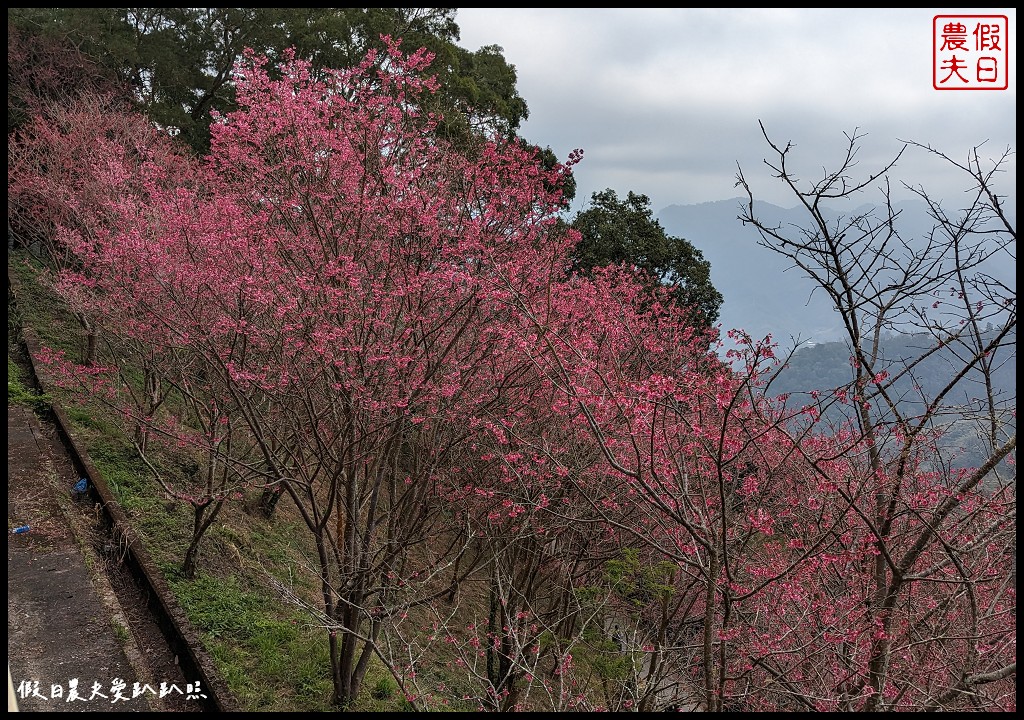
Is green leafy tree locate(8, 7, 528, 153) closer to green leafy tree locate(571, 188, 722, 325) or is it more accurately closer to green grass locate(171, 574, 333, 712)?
green leafy tree locate(571, 188, 722, 325)

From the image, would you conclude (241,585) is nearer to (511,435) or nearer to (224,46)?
(511,435)

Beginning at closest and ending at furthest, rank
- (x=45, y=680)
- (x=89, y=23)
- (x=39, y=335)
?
(x=45, y=680)
(x=39, y=335)
(x=89, y=23)

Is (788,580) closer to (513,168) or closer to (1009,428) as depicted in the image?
(1009,428)

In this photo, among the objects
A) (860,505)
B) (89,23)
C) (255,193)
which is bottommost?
(860,505)

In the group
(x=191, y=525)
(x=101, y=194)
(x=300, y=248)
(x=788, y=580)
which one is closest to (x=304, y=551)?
(x=191, y=525)

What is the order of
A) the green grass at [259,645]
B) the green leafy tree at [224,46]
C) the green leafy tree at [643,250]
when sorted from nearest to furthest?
the green grass at [259,645] < the green leafy tree at [224,46] < the green leafy tree at [643,250]

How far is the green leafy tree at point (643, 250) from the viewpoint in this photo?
16.8 m

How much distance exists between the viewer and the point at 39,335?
1225 centimetres

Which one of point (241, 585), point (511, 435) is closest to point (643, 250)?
point (511, 435)

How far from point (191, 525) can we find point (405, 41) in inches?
466

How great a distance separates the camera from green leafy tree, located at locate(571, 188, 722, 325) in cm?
1675

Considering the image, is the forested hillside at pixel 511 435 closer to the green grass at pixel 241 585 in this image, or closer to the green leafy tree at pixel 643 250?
the green grass at pixel 241 585

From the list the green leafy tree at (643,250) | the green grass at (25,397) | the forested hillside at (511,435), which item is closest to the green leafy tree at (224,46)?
the green leafy tree at (643,250)

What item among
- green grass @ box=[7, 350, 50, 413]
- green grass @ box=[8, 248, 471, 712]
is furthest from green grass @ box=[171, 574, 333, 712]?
green grass @ box=[7, 350, 50, 413]
